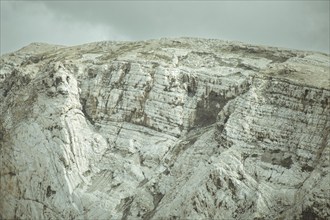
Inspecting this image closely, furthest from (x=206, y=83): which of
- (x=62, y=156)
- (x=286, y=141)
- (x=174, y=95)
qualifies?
(x=62, y=156)

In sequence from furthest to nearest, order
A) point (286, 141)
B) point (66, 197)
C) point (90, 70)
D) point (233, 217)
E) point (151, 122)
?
point (90, 70) < point (151, 122) < point (66, 197) < point (286, 141) < point (233, 217)

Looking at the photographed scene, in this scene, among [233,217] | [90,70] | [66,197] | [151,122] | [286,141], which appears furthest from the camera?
[90,70]

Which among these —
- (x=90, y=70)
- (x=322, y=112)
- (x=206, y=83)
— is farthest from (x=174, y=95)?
(x=322, y=112)

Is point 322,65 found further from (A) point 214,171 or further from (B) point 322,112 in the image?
(A) point 214,171

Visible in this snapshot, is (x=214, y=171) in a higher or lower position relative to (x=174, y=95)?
lower

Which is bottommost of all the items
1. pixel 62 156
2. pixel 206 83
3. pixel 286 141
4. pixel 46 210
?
pixel 46 210

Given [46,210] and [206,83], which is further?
[206,83]
